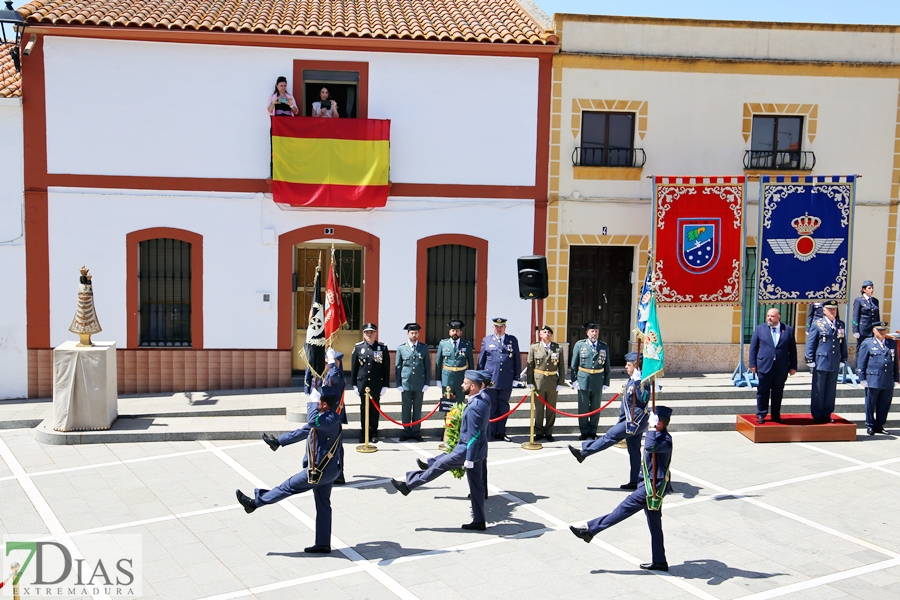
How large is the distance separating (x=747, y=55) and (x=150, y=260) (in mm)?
11338

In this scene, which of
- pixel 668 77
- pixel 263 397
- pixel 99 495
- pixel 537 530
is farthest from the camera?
pixel 668 77

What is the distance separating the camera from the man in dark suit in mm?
13383

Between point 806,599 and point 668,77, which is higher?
point 668,77

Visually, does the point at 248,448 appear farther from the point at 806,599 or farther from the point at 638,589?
the point at 806,599

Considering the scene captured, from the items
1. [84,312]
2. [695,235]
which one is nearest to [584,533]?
[84,312]

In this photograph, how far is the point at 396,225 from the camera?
15.8 meters

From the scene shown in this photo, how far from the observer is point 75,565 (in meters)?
8.45

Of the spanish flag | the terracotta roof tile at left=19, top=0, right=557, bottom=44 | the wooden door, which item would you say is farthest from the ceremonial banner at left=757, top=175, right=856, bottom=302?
the spanish flag

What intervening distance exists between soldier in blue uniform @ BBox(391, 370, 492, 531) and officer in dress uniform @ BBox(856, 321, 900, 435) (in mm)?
7326

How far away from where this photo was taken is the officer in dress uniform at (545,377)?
13.4 m

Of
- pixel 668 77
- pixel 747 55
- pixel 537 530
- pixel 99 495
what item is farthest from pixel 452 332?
pixel 747 55

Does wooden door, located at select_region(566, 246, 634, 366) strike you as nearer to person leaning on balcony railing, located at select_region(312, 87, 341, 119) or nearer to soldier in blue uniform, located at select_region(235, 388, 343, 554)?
person leaning on balcony railing, located at select_region(312, 87, 341, 119)

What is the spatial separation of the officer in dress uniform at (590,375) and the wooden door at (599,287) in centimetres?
309

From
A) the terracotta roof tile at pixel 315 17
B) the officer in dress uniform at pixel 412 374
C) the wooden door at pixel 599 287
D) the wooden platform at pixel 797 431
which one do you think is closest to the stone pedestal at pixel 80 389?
the officer in dress uniform at pixel 412 374
